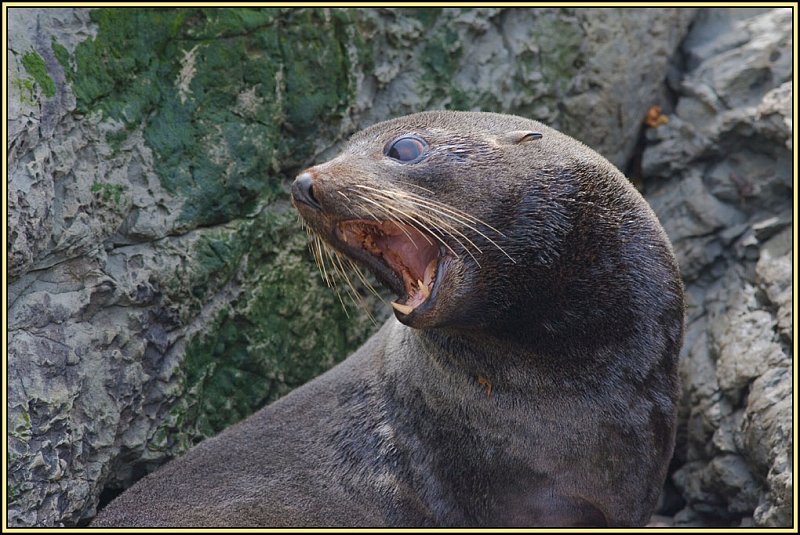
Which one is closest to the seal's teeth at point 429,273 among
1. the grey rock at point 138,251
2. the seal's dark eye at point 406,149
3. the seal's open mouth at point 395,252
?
the seal's open mouth at point 395,252

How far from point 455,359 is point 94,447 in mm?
1776

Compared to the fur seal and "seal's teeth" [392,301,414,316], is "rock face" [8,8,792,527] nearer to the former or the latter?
the fur seal

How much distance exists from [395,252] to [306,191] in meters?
0.48

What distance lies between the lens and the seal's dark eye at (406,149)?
4145 mm

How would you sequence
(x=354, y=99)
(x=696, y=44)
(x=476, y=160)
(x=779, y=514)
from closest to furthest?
(x=476, y=160) < (x=779, y=514) < (x=354, y=99) < (x=696, y=44)

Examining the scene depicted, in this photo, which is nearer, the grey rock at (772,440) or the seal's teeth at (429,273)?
the seal's teeth at (429,273)

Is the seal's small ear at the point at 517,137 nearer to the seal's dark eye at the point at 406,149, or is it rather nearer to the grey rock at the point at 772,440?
the seal's dark eye at the point at 406,149

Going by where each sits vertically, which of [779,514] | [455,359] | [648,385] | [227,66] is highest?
[227,66]

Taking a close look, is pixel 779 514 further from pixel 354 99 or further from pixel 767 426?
pixel 354 99

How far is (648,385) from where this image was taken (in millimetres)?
4359

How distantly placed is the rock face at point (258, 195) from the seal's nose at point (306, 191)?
1.21 meters

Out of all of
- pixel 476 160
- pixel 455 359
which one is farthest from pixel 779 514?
pixel 476 160

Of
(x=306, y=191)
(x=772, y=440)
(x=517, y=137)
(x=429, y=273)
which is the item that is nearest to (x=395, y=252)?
(x=429, y=273)

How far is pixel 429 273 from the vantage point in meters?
4.10
